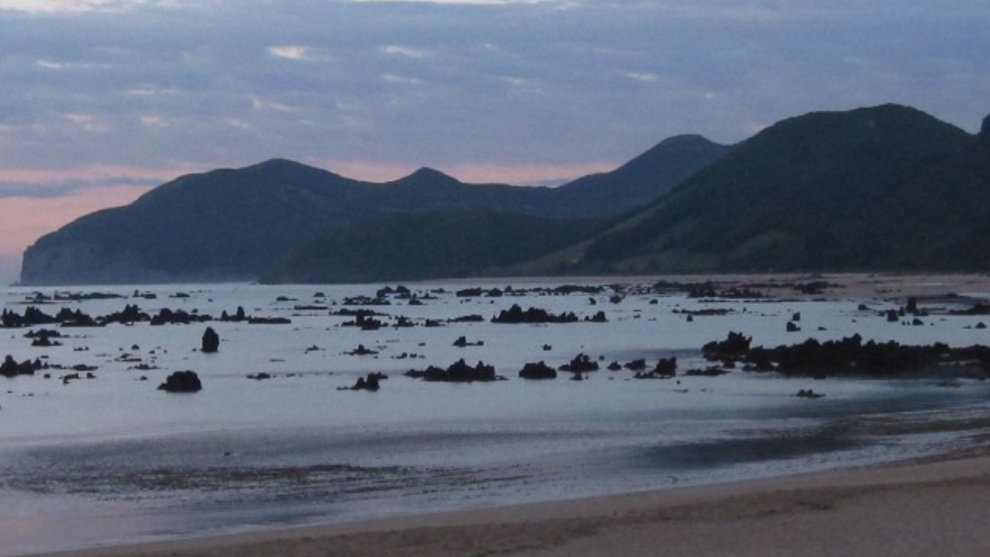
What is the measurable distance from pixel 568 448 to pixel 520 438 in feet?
5.81

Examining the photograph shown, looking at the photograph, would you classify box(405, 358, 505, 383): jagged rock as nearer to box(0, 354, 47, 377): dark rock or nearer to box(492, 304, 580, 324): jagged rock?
box(0, 354, 47, 377): dark rock

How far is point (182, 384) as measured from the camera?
38188 mm

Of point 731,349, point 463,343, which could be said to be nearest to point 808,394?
point 731,349

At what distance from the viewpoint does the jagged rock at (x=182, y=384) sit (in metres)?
38.0

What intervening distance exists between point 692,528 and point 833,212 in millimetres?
151800

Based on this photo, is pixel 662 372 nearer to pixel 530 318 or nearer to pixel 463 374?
pixel 463 374

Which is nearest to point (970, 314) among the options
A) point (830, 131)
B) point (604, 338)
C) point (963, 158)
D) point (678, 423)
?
point (604, 338)

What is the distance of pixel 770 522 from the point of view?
53.1ft

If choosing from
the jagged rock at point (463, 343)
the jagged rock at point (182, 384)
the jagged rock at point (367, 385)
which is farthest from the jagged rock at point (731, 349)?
the jagged rock at point (182, 384)

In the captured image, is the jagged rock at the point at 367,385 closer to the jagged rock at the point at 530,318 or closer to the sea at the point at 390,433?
the sea at the point at 390,433

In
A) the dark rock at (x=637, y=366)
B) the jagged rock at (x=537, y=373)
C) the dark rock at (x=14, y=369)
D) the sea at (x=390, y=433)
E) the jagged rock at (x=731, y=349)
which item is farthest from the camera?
the jagged rock at (x=731, y=349)

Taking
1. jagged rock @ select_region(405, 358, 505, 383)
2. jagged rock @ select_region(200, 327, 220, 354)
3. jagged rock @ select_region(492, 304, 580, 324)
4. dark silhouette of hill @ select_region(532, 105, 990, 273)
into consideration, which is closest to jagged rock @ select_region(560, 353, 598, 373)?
jagged rock @ select_region(405, 358, 505, 383)

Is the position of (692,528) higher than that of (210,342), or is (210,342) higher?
(210,342)

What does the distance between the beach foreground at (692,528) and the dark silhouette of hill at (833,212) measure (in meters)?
106
